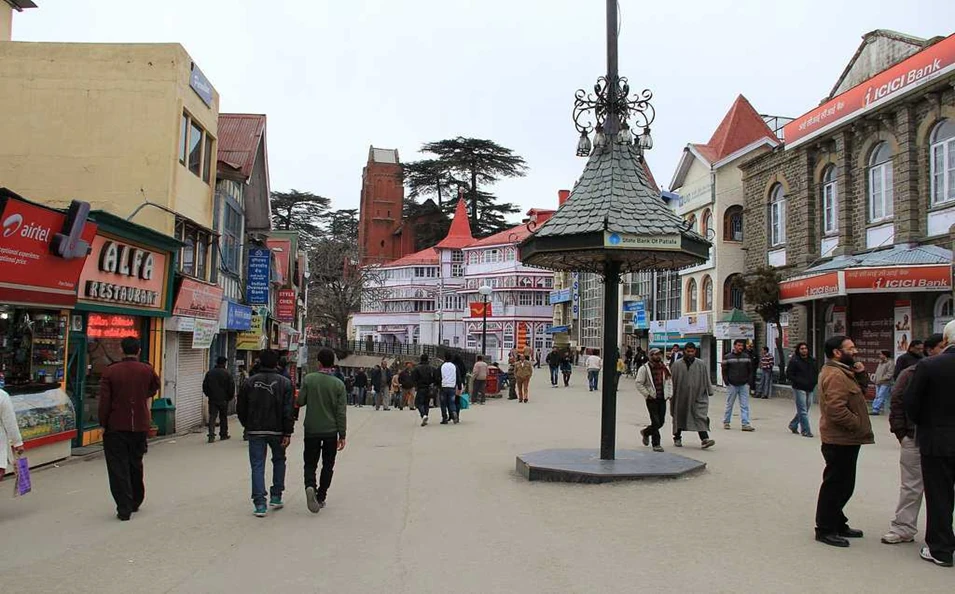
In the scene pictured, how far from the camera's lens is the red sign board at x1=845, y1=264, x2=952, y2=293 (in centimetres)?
1955

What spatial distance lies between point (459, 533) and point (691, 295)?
1339 inches

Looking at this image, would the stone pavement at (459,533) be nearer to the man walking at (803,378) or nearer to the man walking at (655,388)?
the man walking at (655,388)

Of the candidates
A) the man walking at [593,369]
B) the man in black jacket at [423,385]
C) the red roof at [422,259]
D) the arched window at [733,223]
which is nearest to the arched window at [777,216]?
the arched window at [733,223]

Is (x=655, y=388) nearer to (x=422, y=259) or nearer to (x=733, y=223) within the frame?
(x=733, y=223)

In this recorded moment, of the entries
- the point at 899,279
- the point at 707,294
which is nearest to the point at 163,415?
the point at 899,279

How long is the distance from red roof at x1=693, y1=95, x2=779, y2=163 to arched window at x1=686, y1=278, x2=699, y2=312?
242 inches

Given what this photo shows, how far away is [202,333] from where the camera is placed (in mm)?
18406

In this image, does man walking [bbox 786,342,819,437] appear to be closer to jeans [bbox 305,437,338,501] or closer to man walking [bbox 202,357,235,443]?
jeans [bbox 305,437,338,501]

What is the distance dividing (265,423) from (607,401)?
464cm

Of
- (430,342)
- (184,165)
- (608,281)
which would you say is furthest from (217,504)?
(430,342)

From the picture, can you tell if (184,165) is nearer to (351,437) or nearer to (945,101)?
(351,437)

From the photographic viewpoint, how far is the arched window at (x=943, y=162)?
20406 mm

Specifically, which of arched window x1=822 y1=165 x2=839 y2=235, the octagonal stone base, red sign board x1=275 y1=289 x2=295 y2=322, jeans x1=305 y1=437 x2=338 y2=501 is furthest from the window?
red sign board x1=275 y1=289 x2=295 y2=322

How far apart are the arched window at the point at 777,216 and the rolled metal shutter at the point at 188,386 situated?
808 inches
